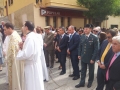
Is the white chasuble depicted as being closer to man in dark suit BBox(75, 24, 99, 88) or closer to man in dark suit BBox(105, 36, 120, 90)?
man in dark suit BBox(75, 24, 99, 88)

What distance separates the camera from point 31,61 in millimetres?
3588

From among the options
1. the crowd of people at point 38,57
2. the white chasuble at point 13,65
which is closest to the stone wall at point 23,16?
the crowd of people at point 38,57

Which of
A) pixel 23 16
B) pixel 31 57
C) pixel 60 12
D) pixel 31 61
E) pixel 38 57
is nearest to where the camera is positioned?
pixel 31 57

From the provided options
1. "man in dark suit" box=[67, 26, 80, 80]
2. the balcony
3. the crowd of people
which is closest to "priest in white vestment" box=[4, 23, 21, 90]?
the crowd of people

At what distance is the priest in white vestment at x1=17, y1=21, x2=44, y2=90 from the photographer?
11.0 ft

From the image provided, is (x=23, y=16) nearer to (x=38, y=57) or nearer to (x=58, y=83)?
(x=58, y=83)

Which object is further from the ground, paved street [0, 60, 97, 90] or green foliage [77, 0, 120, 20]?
green foliage [77, 0, 120, 20]

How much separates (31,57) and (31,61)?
0.53ft

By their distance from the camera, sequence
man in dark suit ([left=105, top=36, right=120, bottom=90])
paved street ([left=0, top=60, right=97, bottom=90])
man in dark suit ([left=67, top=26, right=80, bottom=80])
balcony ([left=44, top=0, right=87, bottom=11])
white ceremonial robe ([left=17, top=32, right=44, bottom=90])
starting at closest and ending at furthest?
man in dark suit ([left=105, top=36, right=120, bottom=90]), white ceremonial robe ([left=17, top=32, right=44, bottom=90]), paved street ([left=0, top=60, right=97, bottom=90]), man in dark suit ([left=67, top=26, right=80, bottom=80]), balcony ([left=44, top=0, right=87, bottom=11])

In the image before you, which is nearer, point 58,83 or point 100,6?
point 58,83

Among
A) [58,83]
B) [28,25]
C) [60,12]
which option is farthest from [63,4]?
[28,25]

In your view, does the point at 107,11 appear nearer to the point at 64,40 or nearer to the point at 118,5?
the point at 118,5

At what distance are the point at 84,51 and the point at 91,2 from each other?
1102cm

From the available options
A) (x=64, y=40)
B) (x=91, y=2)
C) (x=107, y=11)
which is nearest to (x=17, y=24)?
(x=91, y=2)
